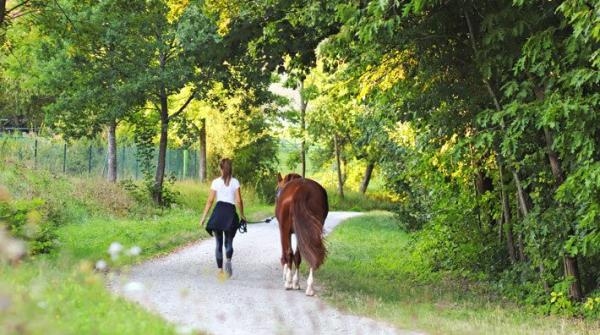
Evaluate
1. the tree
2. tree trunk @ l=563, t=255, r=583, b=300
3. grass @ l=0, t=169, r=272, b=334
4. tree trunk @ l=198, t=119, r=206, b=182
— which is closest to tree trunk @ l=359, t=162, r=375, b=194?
tree trunk @ l=198, t=119, r=206, b=182

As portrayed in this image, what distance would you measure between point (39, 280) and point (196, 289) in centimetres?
320

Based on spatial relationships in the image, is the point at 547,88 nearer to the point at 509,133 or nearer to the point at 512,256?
the point at 509,133

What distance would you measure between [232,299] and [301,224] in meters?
1.65

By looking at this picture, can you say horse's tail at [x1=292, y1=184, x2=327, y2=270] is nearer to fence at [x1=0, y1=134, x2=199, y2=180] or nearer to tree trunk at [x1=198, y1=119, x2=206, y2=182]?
fence at [x1=0, y1=134, x2=199, y2=180]

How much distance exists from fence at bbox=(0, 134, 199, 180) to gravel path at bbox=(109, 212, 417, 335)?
50.0 ft

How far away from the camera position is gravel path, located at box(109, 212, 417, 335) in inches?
354

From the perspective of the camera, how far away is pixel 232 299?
1141cm

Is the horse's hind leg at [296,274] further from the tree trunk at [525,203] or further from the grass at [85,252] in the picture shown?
the tree trunk at [525,203]

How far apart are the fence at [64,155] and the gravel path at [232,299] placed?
599 inches

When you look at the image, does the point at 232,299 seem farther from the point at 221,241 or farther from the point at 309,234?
the point at 221,241

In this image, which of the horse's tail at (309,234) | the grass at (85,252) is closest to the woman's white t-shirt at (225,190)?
the horse's tail at (309,234)

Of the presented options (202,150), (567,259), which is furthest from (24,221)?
(202,150)

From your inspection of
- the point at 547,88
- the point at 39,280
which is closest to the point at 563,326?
→ the point at 547,88

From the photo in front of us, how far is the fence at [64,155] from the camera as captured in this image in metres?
32.6
